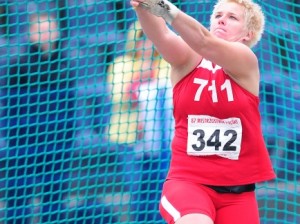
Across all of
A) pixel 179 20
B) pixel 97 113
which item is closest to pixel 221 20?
pixel 179 20

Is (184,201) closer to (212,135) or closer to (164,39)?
(212,135)

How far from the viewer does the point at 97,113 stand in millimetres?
5309

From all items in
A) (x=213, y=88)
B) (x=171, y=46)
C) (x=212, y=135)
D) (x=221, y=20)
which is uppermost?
(x=221, y=20)

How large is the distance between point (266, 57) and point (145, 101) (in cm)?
87

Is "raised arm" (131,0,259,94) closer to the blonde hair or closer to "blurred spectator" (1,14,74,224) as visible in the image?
the blonde hair

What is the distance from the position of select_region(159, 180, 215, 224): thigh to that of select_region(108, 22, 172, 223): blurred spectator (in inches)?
64.0

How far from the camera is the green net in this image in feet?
16.8

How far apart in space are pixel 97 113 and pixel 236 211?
1908mm

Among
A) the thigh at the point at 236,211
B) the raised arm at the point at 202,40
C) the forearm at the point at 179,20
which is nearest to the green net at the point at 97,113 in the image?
the raised arm at the point at 202,40

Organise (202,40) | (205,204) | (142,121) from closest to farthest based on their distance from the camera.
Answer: (202,40) → (205,204) → (142,121)

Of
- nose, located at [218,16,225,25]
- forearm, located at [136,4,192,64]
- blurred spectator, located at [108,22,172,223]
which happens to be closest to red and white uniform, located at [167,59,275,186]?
forearm, located at [136,4,192,64]

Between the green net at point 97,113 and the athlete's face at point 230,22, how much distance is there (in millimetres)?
1449

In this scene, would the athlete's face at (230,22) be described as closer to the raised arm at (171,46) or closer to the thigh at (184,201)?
the raised arm at (171,46)

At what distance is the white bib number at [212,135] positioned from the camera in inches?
140
